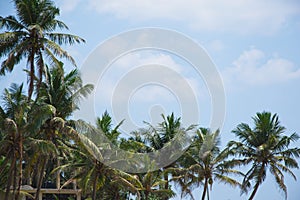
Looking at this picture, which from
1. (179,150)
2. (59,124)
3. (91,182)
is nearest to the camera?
(59,124)

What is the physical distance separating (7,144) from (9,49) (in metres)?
5.82

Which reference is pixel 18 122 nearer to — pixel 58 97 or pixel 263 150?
pixel 58 97

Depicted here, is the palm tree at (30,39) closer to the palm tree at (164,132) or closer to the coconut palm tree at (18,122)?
the coconut palm tree at (18,122)

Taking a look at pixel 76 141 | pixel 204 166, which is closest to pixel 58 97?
pixel 76 141

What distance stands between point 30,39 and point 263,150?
18021 millimetres

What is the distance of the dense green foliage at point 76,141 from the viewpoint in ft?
80.1

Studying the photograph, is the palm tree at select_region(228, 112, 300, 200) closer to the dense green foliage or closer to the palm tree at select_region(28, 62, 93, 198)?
the dense green foliage

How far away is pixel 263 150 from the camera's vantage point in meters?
35.1

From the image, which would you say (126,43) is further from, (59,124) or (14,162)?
(14,162)

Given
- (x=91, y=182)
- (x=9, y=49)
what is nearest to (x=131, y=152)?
(x=91, y=182)

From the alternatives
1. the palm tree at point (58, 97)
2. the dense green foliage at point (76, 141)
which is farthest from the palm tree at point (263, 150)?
the palm tree at point (58, 97)

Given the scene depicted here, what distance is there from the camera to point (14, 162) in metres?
24.1

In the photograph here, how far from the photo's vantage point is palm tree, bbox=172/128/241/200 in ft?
118

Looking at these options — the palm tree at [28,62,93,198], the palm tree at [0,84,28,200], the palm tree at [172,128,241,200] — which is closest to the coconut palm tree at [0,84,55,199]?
the palm tree at [0,84,28,200]
